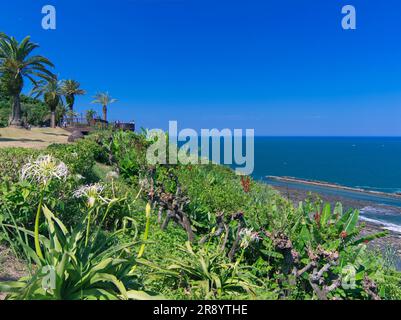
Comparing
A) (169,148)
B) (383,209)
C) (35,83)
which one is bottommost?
(383,209)

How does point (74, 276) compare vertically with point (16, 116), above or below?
below

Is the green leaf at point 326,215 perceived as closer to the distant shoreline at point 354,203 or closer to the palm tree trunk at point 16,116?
the distant shoreline at point 354,203

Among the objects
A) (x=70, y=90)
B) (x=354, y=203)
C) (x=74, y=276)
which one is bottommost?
(x=354, y=203)

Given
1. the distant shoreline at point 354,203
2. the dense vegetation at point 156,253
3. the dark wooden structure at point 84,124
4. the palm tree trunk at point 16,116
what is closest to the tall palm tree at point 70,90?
the dark wooden structure at point 84,124

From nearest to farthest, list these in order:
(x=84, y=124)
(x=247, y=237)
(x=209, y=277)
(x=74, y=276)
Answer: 1. (x=74, y=276)
2. (x=209, y=277)
3. (x=247, y=237)
4. (x=84, y=124)

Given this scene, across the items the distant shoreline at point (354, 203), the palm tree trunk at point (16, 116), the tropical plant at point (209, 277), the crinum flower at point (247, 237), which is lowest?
the distant shoreline at point (354, 203)

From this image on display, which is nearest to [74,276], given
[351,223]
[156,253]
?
[156,253]

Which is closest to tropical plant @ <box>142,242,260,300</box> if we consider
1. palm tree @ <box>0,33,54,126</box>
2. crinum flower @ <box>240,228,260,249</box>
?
crinum flower @ <box>240,228,260,249</box>

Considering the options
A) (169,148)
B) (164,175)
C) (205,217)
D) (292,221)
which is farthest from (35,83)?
(292,221)

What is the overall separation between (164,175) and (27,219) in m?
6.30

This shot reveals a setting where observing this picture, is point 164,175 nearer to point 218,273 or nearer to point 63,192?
point 63,192

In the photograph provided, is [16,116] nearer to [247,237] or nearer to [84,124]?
[84,124]

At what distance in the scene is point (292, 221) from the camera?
5461 millimetres
